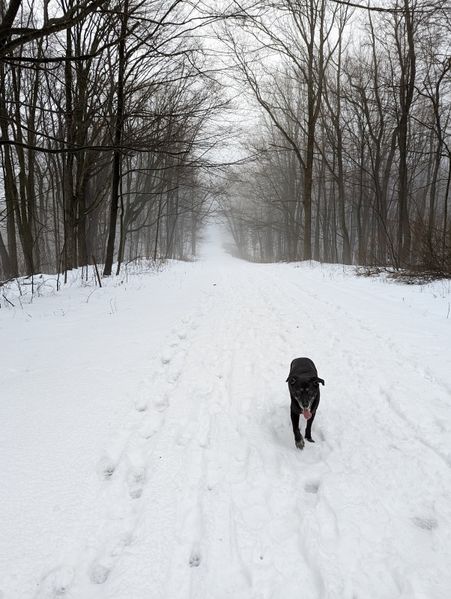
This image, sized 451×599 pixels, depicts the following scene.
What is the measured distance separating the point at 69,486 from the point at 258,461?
157cm

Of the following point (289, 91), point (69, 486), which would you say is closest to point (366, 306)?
point (69, 486)

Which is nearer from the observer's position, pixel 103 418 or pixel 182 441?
pixel 182 441

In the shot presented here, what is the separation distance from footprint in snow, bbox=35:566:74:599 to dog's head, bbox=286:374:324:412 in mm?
2047

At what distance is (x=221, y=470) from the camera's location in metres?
2.94

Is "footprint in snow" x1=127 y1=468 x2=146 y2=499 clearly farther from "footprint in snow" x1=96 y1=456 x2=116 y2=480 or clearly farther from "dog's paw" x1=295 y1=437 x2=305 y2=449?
"dog's paw" x1=295 y1=437 x2=305 y2=449

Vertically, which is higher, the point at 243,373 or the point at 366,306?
the point at 366,306

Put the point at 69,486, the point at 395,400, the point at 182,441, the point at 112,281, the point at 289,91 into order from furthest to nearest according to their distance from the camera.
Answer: the point at 289,91 < the point at 112,281 < the point at 395,400 < the point at 182,441 < the point at 69,486

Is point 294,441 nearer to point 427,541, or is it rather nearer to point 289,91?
point 427,541

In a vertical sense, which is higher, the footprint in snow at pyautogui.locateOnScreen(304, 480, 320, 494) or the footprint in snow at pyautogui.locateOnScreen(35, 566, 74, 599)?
the footprint in snow at pyautogui.locateOnScreen(304, 480, 320, 494)

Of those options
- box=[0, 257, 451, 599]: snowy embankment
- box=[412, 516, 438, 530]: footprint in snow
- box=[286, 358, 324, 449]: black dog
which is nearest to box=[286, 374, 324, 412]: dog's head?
box=[286, 358, 324, 449]: black dog

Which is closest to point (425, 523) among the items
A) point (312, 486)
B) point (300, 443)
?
point (312, 486)

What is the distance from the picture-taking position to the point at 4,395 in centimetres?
407

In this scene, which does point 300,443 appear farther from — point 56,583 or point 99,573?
point 56,583

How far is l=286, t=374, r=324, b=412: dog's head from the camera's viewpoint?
3.06 metres
